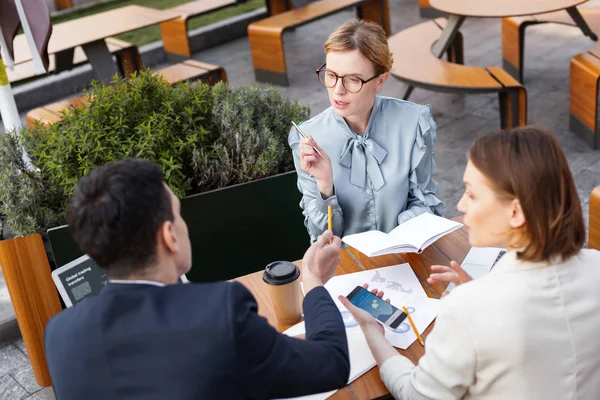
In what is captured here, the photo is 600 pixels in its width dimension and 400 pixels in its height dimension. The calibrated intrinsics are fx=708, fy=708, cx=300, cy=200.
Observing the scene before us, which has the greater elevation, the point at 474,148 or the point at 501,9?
the point at 474,148

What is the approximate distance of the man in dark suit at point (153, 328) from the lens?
140 centimetres

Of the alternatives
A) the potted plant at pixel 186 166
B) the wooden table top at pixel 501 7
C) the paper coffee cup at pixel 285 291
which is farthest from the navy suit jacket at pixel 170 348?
the wooden table top at pixel 501 7

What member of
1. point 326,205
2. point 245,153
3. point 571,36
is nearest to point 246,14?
point 571,36

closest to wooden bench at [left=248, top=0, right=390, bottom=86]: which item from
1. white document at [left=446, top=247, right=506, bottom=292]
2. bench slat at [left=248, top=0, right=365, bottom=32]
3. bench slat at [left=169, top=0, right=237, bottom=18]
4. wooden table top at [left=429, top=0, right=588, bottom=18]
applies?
bench slat at [left=248, top=0, right=365, bottom=32]

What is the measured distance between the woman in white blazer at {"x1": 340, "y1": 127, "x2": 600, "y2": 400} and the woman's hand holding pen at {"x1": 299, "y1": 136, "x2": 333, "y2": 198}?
0.95 m

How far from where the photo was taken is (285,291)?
2.09 m

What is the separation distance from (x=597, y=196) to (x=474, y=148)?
1.37 meters

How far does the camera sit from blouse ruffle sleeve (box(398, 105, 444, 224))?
275 centimetres

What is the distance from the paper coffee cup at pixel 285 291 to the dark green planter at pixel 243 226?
3.75 feet

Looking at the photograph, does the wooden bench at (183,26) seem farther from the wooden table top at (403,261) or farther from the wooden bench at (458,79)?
the wooden table top at (403,261)

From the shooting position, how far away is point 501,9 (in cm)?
505

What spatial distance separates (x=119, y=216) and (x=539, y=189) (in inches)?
36.5

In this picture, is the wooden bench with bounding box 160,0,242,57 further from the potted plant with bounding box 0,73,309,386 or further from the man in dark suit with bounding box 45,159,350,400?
the man in dark suit with bounding box 45,159,350,400

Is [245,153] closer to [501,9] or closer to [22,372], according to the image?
[22,372]
